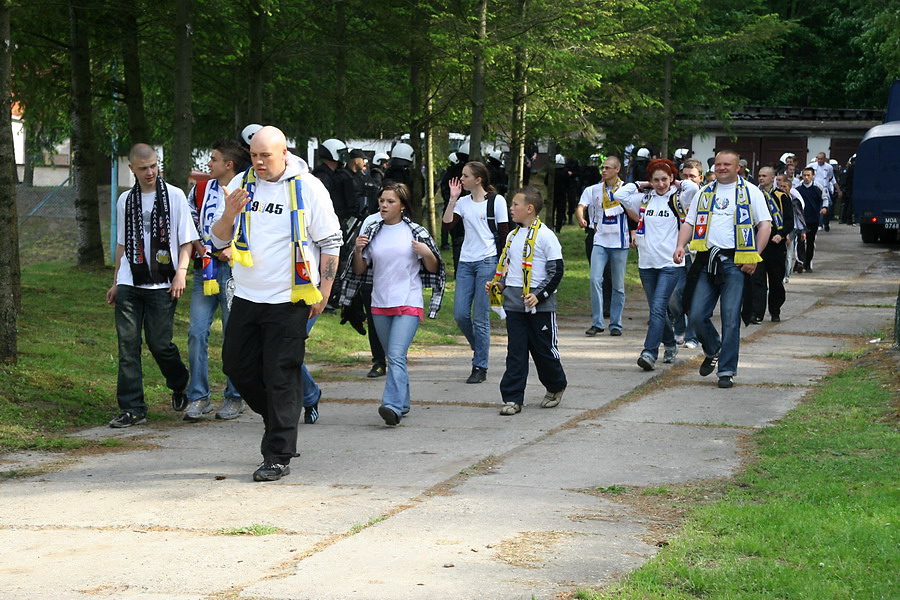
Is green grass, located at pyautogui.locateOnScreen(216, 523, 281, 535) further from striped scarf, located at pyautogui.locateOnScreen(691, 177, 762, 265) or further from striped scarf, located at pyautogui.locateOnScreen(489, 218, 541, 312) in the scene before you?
striped scarf, located at pyautogui.locateOnScreen(691, 177, 762, 265)

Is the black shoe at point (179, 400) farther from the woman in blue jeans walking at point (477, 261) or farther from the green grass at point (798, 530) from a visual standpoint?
the green grass at point (798, 530)

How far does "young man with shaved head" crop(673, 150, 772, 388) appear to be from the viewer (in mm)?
10344

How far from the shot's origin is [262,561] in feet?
17.0

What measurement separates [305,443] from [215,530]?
232cm

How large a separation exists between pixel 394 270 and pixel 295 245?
1935 millimetres

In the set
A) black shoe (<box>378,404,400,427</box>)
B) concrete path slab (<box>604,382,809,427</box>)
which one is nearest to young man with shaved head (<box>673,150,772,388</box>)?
concrete path slab (<box>604,382,809,427</box>)

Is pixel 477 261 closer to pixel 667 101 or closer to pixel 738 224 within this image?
pixel 738 224

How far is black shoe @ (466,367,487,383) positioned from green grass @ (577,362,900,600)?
9.91 ft

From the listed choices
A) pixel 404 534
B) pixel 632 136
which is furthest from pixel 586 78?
pixel 404 534

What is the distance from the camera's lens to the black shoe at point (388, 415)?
8.48 meters

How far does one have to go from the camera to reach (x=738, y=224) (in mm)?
10367

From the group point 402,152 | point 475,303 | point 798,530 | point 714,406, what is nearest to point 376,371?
point 475,303

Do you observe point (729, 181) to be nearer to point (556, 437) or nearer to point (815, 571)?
point (556, 437)

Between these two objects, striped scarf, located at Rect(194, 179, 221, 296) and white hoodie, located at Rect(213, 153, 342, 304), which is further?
striped scarf, located at Rect(194, 179, 221, 296)
